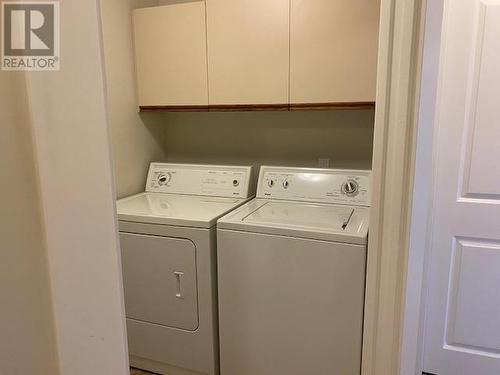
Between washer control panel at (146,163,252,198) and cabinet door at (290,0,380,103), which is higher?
cabinet door at (290,0,380,103)

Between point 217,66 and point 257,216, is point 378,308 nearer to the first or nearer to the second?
point 257,216

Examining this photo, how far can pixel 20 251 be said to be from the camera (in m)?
0.47

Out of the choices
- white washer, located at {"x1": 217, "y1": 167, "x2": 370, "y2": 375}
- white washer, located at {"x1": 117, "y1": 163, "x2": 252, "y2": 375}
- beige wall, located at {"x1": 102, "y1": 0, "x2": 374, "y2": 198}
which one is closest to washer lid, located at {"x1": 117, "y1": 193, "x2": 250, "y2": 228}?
white washer, located at {"x1": 117, "y1": 163, "x2": 252, "y2": 375}

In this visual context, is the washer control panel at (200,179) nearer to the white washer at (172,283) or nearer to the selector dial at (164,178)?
the selector dial at (164,178)

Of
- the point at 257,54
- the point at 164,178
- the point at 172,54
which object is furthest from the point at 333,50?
the point at 164,178

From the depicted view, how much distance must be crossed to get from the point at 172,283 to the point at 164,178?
2.64 ft

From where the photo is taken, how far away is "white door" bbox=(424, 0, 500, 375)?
1.74 meters

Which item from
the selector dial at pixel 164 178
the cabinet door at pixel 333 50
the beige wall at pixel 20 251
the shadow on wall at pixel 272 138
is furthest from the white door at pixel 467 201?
the beige wall at pixel 20 251

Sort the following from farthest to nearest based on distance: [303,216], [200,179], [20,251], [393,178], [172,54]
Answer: [200,179] < [172,54] < [303,216] < [393,178] < [20,251]

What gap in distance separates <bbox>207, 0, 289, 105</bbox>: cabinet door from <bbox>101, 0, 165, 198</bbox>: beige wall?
52 cm

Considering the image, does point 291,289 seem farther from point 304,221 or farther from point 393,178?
point 393,178

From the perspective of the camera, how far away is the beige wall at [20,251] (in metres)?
0.44

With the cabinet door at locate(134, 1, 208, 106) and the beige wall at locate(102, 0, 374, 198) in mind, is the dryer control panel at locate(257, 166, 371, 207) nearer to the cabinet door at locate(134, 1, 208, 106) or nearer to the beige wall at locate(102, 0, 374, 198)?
the beige wall at locate(102, 0, 374, 198)

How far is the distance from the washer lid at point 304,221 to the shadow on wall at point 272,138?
15.9 inches
